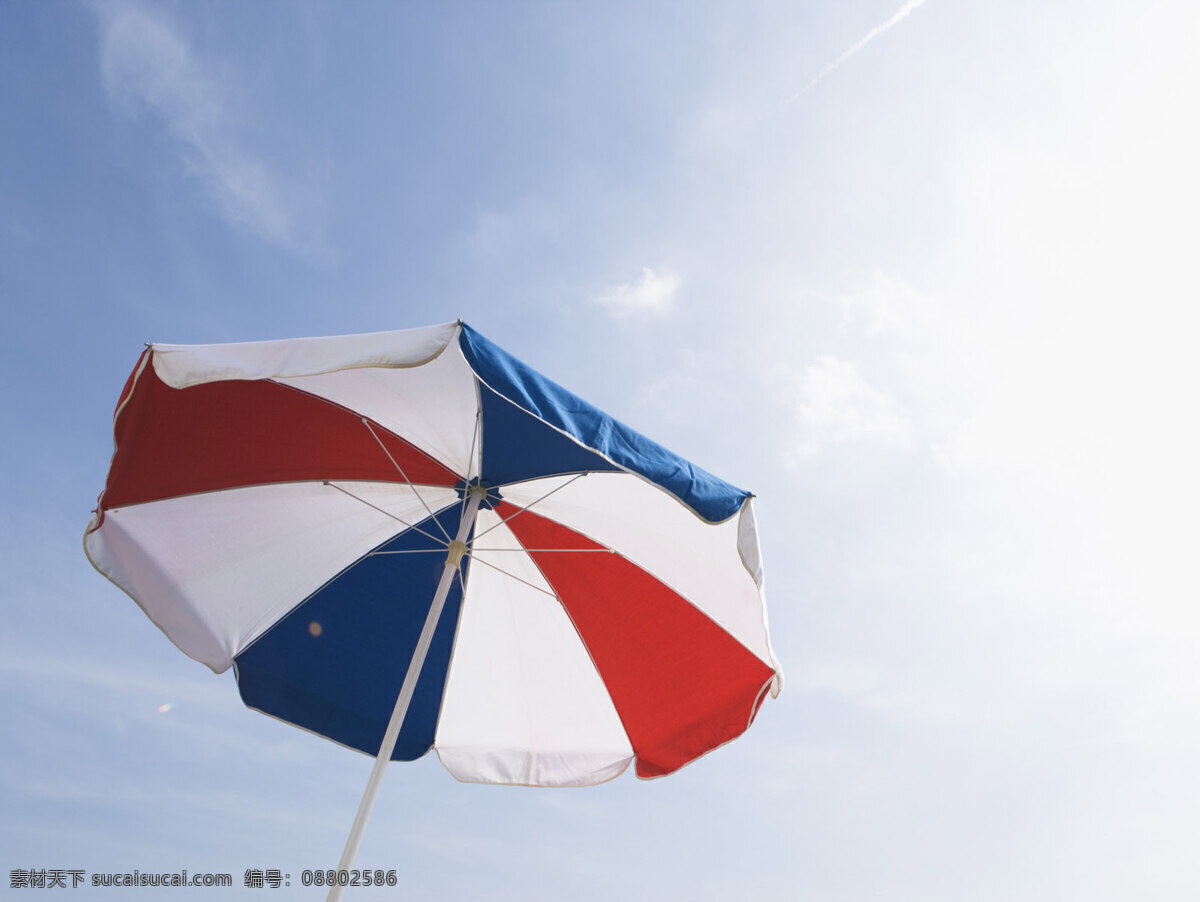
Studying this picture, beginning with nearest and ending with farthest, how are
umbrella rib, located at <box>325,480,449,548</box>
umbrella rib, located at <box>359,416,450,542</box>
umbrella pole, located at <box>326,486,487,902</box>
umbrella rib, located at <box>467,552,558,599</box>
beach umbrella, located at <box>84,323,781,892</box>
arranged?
umbrella pole, located at <box>326,486,487,902</box> < beach umbrella, located at <box>84,323,781,892</box> < umbrella rib, located at <box>359,416,450,542</box> < umbrella rib, located at <box>325,480,449,548</box> < umbrella rib, located at <box>467,552,558,599</box>

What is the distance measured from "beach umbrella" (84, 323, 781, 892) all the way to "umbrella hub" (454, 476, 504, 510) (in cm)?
2

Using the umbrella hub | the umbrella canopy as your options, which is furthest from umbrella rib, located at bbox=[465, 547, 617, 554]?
the umbrella hub

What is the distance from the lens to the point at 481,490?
3662 millimetres

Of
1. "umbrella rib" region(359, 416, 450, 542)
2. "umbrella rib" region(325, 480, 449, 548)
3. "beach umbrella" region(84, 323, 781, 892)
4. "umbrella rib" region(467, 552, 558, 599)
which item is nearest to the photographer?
"beach umbrella" region(84, 323, 781, 892)

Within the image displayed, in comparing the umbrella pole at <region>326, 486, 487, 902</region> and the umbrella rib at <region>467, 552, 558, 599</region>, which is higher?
the umbrella rib at <region>467, 552, 558, 599</region>

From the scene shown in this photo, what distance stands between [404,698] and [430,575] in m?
0.90

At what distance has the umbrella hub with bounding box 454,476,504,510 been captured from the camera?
3.66 metres

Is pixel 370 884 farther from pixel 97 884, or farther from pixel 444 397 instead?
pixel 444 397

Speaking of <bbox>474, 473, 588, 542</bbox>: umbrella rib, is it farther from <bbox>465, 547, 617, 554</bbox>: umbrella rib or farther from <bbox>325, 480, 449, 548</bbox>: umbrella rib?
<bbox>325, 480, 449, 548</bbox>: umbrella rib

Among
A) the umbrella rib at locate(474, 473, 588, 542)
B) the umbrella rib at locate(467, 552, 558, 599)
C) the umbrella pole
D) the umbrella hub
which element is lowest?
the umbrella pole

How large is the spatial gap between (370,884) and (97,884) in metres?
1.95

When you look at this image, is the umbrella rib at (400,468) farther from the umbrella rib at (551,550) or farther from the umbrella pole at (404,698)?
the umbrella rib at (551,550)

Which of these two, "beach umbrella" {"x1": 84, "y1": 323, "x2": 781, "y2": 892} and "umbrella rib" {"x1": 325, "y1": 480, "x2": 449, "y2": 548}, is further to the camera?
"umbrella rib" {"x1": 325, "y1": 480, "x2": 449, "y2": 548}

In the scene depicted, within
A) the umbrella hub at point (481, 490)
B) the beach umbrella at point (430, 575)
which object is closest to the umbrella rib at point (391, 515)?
the beach umbrella at point (430, 575)
